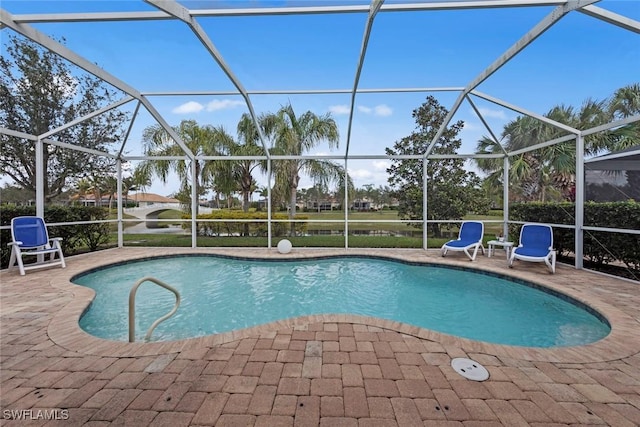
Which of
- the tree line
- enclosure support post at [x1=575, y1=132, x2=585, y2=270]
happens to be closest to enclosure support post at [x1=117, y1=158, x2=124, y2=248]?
the tree line

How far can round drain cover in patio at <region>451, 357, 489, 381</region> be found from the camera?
2199 mm

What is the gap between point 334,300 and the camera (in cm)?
520

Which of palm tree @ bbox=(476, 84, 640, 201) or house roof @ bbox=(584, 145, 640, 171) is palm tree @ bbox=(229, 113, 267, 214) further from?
house roof @ bbox=(584, 145, 640, 171)

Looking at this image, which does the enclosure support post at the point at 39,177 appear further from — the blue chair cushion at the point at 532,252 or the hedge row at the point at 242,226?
the blue chair cushion at the point at 532,252

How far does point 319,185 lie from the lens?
A: 11.0 metres

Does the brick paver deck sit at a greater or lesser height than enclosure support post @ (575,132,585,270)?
lesser

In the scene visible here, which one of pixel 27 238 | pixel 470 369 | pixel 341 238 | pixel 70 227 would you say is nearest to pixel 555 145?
pixel 341 238

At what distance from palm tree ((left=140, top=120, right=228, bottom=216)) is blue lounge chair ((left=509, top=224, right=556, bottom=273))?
1047 centimetres

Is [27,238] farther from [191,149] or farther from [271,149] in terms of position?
[271,149]

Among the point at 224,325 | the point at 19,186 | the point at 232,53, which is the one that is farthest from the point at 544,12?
the point at 19,186

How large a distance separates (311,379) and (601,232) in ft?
23.5

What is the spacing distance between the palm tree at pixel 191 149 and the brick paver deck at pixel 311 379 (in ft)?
28.9

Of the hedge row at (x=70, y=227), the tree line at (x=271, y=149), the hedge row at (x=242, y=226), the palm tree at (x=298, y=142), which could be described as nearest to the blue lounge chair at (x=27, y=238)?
the hedge row at (x=70, y=227)

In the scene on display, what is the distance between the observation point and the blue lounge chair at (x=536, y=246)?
5816mm
